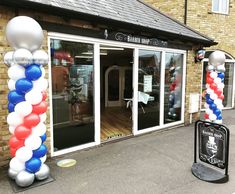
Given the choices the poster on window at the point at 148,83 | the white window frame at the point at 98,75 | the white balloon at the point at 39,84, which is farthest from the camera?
the poster on window at the point at 148,83

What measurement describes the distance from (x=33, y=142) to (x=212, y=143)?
2.76m

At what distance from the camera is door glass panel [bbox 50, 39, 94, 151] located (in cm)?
407

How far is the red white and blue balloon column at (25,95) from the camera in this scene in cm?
274

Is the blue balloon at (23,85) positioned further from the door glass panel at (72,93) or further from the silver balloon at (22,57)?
the door glass panel at (72,93)

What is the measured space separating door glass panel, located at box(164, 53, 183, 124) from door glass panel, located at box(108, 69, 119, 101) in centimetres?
393

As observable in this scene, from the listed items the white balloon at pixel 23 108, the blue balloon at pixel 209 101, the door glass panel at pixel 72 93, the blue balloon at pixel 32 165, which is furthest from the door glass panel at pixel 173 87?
the white balloon at pixel 23 108

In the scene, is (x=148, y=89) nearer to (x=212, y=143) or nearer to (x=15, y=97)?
(x=212, y=143)

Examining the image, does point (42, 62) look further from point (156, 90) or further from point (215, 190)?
point (156, 90)

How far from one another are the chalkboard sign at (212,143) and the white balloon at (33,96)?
2.63 m

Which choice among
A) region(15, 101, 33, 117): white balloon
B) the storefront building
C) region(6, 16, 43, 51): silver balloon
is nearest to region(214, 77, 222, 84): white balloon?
the storefront building

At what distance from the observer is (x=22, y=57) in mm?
2711

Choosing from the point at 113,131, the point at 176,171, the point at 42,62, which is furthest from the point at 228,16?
the point at 42,62

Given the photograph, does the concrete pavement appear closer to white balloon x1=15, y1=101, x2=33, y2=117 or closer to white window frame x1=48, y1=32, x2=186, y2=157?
white window frame x1=48, y1=32, x2=186, y2=157

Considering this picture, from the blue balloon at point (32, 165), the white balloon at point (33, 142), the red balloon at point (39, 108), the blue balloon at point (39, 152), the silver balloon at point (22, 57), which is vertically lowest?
the blue balloon at point (32, 165)
